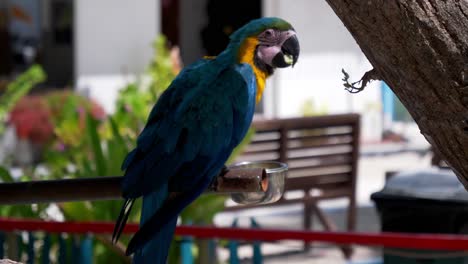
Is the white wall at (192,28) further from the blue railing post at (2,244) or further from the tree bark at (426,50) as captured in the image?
the tree bark at (426,50)

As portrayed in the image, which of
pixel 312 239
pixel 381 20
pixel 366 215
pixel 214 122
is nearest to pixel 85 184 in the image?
pixel 214 122

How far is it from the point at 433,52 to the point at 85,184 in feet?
3.53

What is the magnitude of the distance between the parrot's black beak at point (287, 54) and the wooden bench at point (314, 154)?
12.2ft

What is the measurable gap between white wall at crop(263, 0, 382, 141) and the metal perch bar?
32.3 feet

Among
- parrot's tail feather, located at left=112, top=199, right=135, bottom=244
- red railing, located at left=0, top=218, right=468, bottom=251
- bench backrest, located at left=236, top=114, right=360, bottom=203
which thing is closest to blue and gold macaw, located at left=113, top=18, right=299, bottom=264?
parrot's tail feather, located at left=112, top=199, right=135, bottom=244

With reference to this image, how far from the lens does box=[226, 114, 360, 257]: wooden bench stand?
716 cm

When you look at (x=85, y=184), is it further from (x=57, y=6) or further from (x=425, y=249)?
(x=57, y=6)

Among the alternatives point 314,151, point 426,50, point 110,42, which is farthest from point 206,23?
point 426,50

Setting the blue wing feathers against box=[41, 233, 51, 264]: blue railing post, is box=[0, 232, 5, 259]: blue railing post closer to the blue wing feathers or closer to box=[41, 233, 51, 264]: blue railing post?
box=[41, 233, 51, 264]: blue railing post

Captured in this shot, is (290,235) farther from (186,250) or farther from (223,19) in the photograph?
(223,19)

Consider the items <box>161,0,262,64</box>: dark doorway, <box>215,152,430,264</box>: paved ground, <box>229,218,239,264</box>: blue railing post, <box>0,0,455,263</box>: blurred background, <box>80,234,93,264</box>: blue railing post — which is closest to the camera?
<box>229,218,239,264</box>: blue railing post

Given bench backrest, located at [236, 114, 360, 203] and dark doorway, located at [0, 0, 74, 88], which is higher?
dark doorway, located at [0, 0, 74, 88]

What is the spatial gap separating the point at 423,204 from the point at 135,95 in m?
5.40

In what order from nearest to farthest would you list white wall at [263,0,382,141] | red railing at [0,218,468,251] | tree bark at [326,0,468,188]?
tree bark at [326,0,468,188], red railing at [0,218,468,251], white wall at [263,0,382,141]
